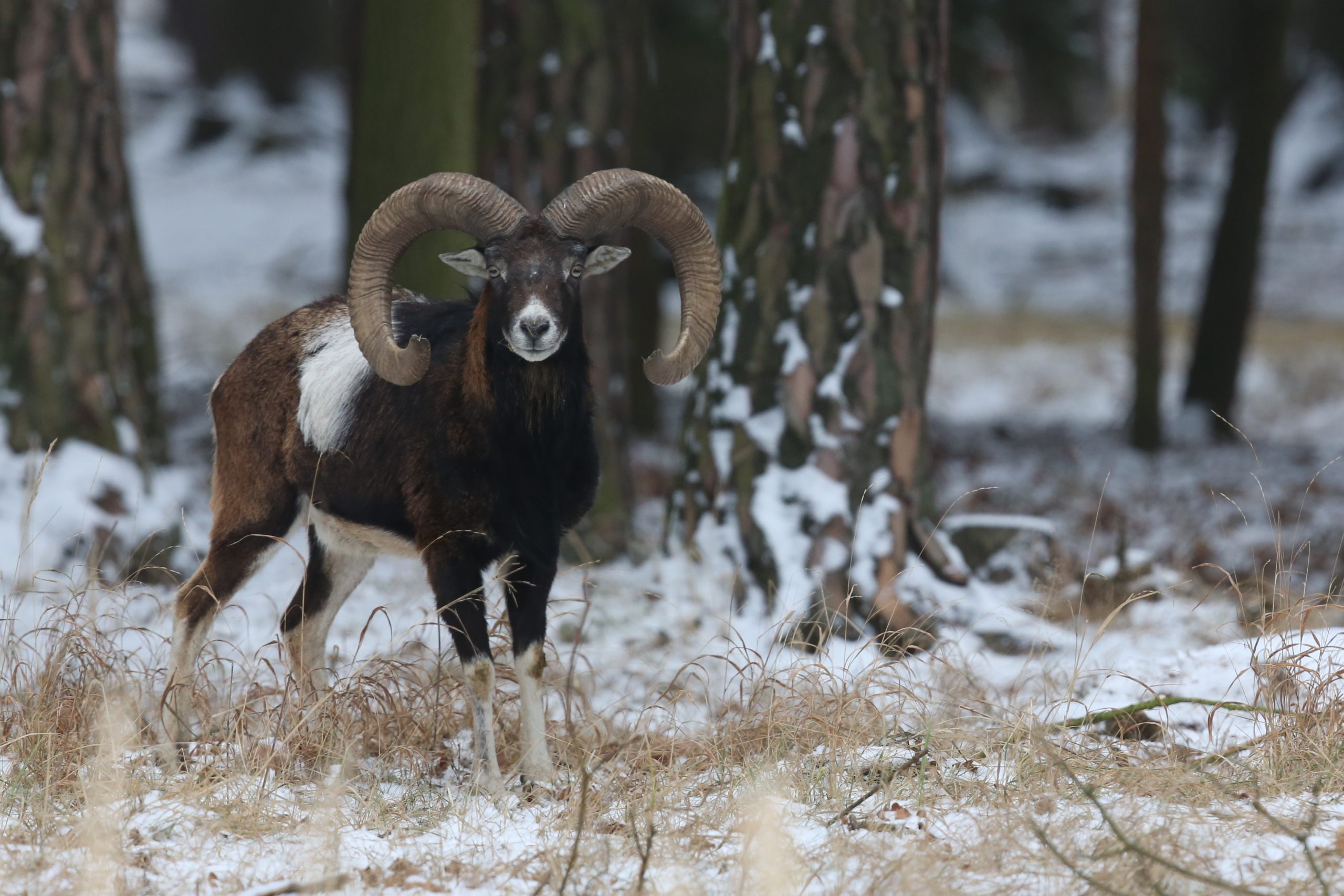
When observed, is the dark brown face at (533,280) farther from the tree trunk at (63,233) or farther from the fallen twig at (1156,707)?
the tree trunk at (63,233)

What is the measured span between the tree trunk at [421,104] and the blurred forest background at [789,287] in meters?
0.02

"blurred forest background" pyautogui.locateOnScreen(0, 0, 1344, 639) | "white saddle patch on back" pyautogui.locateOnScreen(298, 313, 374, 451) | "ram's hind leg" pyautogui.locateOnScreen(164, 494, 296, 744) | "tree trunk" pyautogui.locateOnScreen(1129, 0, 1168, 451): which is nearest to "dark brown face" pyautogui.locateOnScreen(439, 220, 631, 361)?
"white saddle patch on back" pyautogui.locateOnScreen(298, 313, 374, 451)

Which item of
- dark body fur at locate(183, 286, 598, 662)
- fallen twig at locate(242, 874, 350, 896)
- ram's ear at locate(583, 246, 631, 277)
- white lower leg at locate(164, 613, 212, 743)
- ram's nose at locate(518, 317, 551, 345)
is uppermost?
ram's ear at locate(583, 246, 631, 277)

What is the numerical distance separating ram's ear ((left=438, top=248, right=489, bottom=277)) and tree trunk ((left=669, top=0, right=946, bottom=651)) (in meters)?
2.31

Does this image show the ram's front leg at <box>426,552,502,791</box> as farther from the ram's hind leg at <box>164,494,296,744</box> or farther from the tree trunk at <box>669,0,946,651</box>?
the tree trunk at <box>669,0,946,651</box>

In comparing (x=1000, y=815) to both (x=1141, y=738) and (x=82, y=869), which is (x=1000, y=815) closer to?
(x=1141, y=738)

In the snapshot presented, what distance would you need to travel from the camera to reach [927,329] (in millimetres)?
6887

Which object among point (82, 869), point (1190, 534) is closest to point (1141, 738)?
point (82, 869)

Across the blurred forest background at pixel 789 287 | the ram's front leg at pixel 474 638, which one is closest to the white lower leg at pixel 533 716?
the ram's front leg at pixel 474 638

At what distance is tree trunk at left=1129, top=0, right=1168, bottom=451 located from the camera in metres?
12.1

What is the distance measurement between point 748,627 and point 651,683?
716 mm

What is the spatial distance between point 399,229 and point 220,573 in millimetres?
1565

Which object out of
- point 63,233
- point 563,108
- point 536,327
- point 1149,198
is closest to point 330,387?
point 536,327

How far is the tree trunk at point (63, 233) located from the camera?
755 cm
